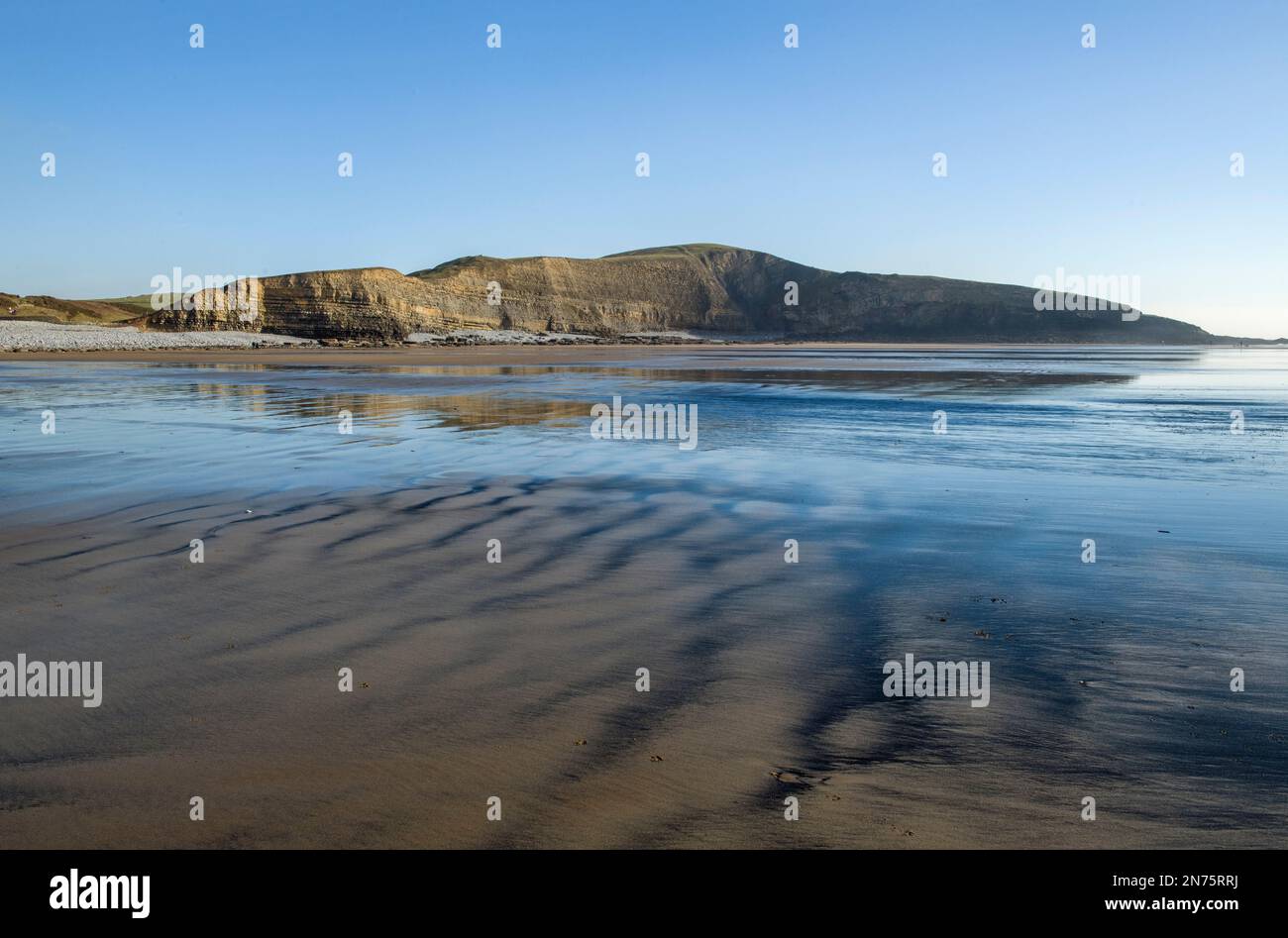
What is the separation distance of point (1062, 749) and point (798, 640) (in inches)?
63.8

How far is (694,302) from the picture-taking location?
145m

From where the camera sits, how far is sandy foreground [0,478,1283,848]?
3043 mm

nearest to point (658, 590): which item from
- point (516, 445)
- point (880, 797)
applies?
point (880, 797)

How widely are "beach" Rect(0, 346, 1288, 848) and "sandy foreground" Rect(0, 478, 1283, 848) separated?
19 millimetres

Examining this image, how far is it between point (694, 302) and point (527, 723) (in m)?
145

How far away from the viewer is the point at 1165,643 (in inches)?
191

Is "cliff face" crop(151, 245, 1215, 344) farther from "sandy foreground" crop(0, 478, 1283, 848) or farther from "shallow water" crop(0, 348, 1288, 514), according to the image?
"sandy foreground" crop(0, 478, 1283, 848)

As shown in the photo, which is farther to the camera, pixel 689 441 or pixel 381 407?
pixel 381 407

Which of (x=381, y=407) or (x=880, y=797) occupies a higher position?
(x=381, y=407)
